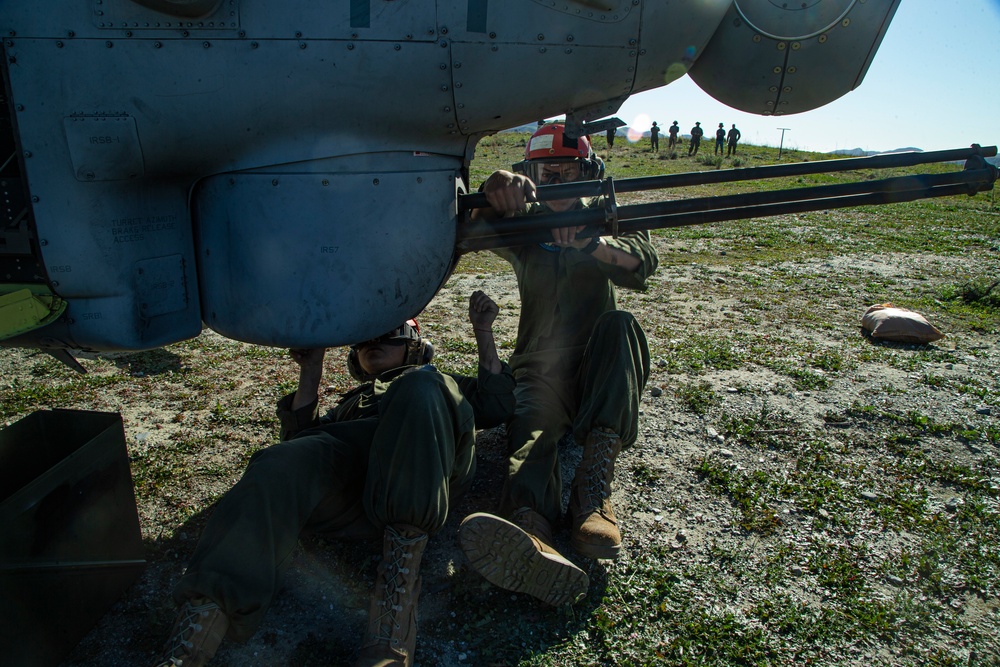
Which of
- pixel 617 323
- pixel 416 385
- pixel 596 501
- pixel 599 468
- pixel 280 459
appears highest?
pixel 617 323

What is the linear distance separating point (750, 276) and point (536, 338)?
4772 millimetres

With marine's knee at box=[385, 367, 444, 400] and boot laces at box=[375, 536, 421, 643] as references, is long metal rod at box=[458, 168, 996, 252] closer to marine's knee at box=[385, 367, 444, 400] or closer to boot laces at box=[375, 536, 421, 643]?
marine's knee at box=[385, 367, 444, 400]

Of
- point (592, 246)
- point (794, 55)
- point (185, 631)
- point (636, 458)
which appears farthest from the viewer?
point (636, 458)

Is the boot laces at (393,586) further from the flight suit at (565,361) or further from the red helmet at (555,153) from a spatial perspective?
the red helmet at (555,153)

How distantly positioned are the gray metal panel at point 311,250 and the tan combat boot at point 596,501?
1081 mm

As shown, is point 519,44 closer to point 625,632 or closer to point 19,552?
point 625,632

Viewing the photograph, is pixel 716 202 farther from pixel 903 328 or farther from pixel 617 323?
pixel 903 328

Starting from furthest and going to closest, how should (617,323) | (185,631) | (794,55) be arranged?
(617,323) → (794,55) → (185,631)

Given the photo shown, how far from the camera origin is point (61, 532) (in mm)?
2232

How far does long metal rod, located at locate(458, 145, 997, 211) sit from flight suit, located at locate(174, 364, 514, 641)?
801 millimetres

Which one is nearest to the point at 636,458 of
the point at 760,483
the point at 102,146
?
the point at 760,483

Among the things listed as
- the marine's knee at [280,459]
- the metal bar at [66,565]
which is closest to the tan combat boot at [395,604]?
the marine's knee at [280,459]

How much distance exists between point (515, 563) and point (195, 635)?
3.46 ft

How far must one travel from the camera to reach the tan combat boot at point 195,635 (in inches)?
76.8
